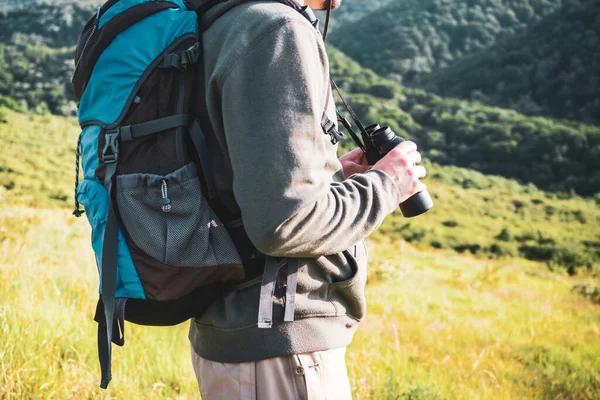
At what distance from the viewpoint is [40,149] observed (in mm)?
25078

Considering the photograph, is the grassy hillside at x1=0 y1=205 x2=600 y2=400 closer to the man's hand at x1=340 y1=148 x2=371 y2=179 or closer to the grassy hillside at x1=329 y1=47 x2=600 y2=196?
the man's hand at x1=340 y1=148 x2=371 y2=179

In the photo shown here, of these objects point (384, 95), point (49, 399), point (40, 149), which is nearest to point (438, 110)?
point (384, 95)

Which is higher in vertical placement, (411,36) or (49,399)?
(49,399)

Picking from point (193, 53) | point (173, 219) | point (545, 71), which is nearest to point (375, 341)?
point (173, 219)

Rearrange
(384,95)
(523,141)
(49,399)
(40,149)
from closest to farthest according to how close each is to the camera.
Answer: (49,399) < (40,149) < (523,141) < (384,95)

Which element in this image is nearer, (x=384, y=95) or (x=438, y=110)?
(x=438, y=110)

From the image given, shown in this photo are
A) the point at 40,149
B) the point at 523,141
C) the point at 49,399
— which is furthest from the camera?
the point at 523,141

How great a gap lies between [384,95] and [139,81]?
281ft

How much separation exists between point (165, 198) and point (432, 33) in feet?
347

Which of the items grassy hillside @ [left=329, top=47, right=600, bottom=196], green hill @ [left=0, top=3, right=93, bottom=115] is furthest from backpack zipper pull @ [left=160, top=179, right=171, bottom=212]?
grassy hillside @ [left=329, top=47, right=600, bottom=196]

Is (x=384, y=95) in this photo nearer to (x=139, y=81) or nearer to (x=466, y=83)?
(x=466, y=83)

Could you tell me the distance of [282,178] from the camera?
93cm

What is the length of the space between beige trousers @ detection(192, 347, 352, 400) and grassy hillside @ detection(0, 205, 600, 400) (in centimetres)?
101

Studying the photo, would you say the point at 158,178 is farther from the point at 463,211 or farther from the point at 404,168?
the point at 463,211
